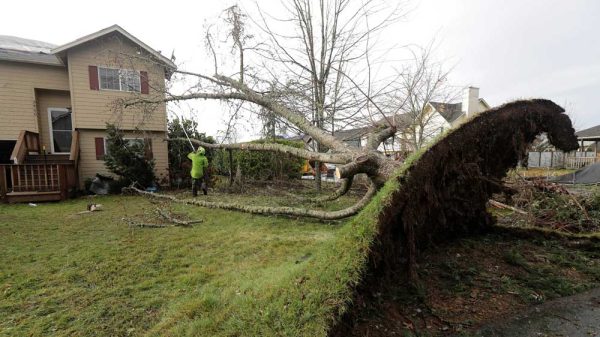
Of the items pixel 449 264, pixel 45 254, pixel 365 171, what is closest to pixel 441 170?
pixel 449 264

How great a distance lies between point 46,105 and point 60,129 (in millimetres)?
1023

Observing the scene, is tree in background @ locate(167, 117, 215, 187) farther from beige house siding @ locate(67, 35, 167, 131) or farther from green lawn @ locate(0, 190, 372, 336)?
green lawn @ locate(0, 190, 372, 336)

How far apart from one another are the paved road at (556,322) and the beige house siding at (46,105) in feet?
48.5

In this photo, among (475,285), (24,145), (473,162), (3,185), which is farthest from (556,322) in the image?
(24,145)

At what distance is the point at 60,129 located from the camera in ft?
37.7

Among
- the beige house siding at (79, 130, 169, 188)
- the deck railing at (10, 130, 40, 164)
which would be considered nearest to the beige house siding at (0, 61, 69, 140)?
the deck railing at (10, 130, 40, 164)

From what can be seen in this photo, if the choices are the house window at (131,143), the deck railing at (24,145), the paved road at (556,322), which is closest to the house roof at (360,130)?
the paved road at (556,322)

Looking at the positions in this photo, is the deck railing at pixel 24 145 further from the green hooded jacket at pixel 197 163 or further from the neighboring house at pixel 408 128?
the neighboring house at pixel 408 128

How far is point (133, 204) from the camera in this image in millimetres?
8211

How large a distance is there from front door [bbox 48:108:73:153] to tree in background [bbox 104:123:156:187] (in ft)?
9.13

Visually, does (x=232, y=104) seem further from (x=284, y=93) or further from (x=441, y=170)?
(x=441, y=170)

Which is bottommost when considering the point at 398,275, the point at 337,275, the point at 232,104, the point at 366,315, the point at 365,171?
the point at 366,315

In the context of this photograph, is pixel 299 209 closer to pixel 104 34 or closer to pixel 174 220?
pixel 174 220

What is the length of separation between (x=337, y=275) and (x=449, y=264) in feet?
3.81
